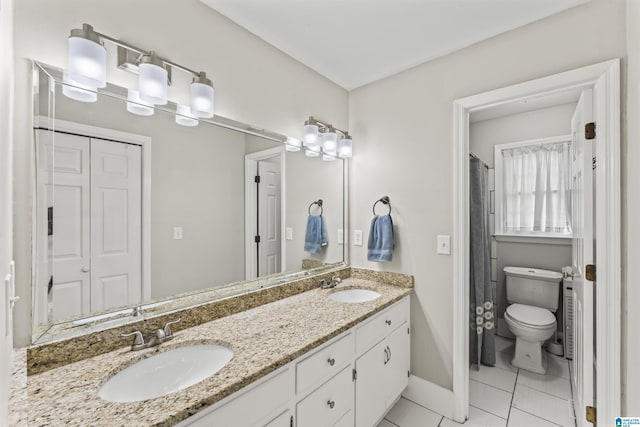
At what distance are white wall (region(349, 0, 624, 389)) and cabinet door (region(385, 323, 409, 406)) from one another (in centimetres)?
12

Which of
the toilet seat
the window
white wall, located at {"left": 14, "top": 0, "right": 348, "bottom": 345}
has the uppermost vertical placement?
white wall, located at {"left": 14, "top": 0, "right": 348, "bottom": 345}

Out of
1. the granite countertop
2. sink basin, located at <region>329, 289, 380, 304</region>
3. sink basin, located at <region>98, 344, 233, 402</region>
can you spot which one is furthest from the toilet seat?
sink basin, located at <region>98, 344, 233, 402</region>

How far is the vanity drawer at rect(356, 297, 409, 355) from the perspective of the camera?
4.89 ft

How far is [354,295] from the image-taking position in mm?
2033

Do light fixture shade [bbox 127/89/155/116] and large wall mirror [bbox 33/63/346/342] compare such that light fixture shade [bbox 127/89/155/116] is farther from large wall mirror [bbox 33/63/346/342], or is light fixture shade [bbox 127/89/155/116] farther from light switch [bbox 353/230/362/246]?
light switch [bbox 353/230/362/246]

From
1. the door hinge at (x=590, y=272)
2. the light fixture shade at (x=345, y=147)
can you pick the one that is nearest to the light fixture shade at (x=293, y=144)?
the light fixture shade at (x=345, y=147)

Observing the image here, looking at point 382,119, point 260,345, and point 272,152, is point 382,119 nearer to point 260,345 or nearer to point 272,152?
point 272,152

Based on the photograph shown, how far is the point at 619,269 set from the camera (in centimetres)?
133

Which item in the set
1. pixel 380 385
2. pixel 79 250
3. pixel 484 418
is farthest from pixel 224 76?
pixel 484 418

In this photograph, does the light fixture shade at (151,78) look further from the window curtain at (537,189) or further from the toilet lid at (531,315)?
the window curtain at (537,189)

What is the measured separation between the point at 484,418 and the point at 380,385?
2.61ft

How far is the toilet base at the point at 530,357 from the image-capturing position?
7.63 ft

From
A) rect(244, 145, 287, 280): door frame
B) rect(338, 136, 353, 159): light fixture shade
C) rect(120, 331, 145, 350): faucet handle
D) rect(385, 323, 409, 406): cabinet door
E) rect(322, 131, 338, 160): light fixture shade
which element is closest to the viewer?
rect(120, 331, 145, 350): faucet handle

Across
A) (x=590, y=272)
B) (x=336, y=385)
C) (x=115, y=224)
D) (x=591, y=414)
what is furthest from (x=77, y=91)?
(x=591, y=414)
